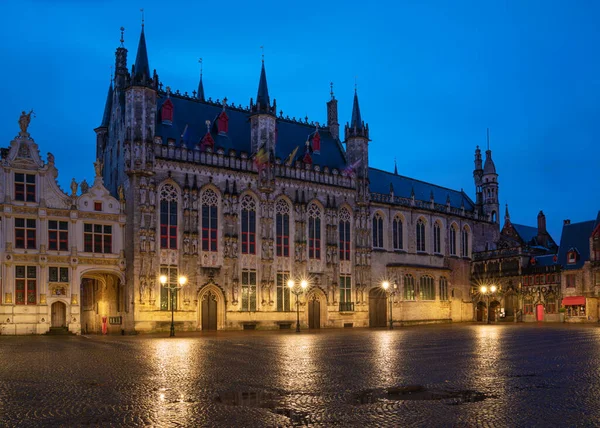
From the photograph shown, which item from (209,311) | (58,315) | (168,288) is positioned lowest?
(209,311)

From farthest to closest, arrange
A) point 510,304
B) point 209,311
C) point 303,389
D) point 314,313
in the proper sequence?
point 510,304
point 314,313
point 209,311
point 303,389

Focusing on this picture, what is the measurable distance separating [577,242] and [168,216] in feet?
148

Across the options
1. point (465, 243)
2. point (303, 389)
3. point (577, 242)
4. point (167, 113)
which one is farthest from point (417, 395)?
point (465, 243)

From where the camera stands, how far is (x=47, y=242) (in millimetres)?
47188

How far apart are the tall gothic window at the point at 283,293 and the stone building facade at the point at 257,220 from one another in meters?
0.09

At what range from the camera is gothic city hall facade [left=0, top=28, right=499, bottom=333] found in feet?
163

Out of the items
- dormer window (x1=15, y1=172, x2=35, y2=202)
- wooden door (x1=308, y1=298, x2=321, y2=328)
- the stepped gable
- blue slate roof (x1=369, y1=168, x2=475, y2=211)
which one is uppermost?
the stepped gable

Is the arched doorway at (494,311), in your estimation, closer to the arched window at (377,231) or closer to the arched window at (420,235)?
the arched window at (420,235)

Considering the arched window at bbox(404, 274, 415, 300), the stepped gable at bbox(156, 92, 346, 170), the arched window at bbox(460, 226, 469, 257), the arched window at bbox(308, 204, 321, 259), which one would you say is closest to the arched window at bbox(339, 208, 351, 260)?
the arched window at bbox(308, 204, 321, 259)

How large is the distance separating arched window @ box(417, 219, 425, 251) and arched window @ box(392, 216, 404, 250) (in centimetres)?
276

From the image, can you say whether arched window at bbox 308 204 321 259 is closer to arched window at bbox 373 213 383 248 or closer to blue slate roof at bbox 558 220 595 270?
arched window at bbox 373 213 383 248

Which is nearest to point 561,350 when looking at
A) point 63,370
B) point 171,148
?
point 63,370

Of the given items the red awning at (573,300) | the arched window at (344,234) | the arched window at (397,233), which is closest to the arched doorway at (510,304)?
the red awning at (573,300)

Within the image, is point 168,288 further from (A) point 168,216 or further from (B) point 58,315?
(B) point 58,315
